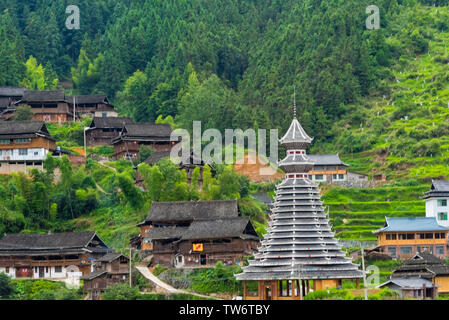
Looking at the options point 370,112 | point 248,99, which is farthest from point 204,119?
point 370,112

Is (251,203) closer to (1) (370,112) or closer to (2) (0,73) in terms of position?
(1) (370,112)

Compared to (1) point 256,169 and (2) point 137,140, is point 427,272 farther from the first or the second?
(2) point 137,140

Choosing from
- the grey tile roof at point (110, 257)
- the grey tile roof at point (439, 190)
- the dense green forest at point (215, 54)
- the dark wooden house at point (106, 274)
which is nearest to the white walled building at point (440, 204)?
the grey tile roof at point (439, 190)

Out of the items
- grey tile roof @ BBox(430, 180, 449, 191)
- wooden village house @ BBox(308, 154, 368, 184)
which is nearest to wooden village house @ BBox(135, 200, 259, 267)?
grey tile roof @ BBox(430, 180, 449, 191)

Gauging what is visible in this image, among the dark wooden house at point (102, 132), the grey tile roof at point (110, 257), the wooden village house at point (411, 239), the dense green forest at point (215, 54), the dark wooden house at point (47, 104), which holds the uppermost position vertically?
the dense green forest at point (215, 54)

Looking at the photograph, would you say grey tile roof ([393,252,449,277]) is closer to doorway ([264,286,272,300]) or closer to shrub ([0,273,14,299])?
doorway ([264,286,272,300])

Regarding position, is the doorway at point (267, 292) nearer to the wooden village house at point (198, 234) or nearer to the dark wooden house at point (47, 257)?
the wooden village house at point (198, 234)

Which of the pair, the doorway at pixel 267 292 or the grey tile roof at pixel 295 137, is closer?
the doorway at pixel 267 292
